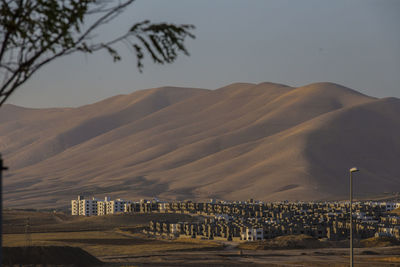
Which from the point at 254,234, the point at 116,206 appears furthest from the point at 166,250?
the point at 116,206

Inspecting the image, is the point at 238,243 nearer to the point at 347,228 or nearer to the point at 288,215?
the point at 347,228

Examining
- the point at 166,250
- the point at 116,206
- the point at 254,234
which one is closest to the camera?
the point at 166,250

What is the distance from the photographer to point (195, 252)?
3494 inches

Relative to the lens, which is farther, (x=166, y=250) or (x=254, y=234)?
(x=254, y=234)

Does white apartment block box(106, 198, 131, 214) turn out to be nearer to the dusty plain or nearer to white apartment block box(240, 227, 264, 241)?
the dusty plain

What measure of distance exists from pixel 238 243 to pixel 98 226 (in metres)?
42.6

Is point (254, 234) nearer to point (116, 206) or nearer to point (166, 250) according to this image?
point (166, 250)

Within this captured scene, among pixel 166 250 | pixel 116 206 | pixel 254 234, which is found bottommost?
pixel 166 250

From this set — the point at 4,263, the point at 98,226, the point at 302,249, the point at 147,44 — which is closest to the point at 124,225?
the point at 98,226

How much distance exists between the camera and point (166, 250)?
300ft

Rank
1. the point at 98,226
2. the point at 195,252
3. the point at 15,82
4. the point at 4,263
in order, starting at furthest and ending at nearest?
the point at 98,226 → the point at 195,252 → the point at 4,263 → the point at 15,82

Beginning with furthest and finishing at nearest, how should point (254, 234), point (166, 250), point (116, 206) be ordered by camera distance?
point (116, 206), point (254, 234), point (166, 250)

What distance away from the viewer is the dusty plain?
249ft

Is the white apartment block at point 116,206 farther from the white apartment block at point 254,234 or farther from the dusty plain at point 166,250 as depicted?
the white apartment block at point 254,234
